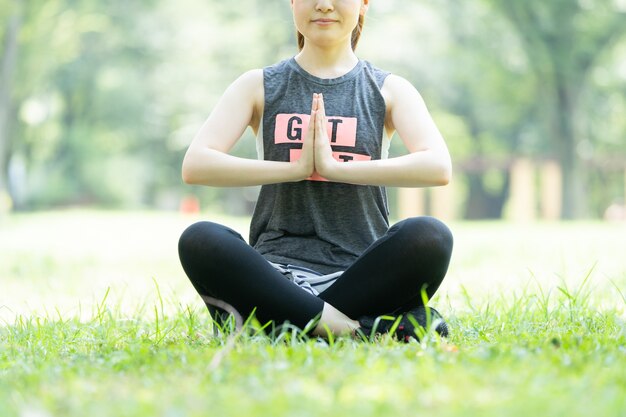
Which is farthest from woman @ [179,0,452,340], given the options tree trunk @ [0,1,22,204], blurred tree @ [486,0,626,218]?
blurred tree @ [486,0,626,218]

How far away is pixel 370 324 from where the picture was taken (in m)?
3.21

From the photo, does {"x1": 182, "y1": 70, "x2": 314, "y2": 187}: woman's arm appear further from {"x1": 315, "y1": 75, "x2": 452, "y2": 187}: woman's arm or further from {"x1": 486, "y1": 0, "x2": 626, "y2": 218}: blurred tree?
{"x1": 486, "y1": 0, "x2": 626, "y2": 218}: blurred tree

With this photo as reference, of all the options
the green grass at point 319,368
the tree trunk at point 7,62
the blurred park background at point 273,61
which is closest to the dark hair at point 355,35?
the green grass at point 319,368

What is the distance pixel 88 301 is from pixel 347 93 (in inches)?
86.7

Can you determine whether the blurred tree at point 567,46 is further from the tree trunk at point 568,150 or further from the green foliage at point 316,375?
the green foliage at point 316,375

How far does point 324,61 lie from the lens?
364 cm

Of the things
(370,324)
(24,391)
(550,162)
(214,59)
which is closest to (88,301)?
(370,324)

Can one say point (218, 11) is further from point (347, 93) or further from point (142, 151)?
point (347, 93)

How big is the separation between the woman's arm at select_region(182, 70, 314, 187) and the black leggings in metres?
0.22

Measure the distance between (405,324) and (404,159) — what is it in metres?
0.59

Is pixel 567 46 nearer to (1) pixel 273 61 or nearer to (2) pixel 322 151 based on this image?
(1) pixel 273 61

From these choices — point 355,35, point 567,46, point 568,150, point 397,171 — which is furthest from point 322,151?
point 568,150

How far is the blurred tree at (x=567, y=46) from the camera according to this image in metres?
21.3

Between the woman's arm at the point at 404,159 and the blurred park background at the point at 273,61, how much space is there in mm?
14895
